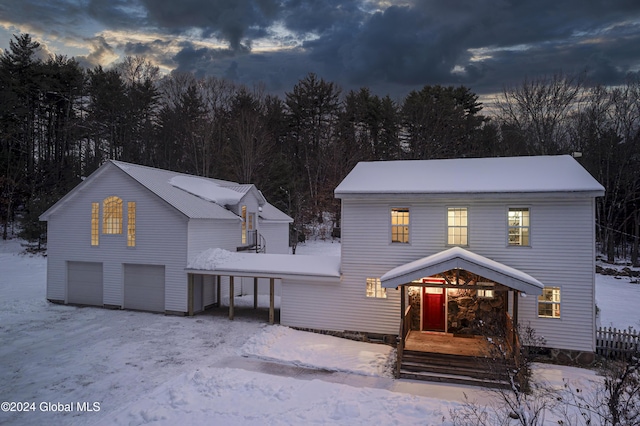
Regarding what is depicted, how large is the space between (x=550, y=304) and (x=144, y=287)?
16.8 metres

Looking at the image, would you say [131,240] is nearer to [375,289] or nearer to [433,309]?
[375,289]

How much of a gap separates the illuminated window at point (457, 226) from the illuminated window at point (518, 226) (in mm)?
1494

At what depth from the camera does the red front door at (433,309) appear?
46.5 ft

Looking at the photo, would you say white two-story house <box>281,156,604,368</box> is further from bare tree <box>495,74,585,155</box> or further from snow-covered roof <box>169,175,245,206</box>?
bare tree <box>495,74,585,155</box>

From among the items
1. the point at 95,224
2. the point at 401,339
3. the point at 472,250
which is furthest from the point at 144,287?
the point at 472,250

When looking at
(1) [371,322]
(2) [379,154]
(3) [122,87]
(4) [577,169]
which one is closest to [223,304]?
(1) [371,322]

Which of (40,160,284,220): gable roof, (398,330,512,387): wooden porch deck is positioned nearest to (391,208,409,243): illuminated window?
(398,330,512,387): wooden porch deck

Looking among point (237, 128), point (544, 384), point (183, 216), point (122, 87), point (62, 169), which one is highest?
point (122, 87)

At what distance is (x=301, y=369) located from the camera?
37.3ft

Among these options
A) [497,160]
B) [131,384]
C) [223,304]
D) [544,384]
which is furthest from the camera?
[223,304]

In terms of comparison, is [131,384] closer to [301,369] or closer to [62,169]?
[301,369]

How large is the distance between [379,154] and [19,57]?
3696cm

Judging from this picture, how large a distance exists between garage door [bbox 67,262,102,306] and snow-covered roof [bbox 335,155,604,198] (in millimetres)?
12946

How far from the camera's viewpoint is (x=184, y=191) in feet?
65.8
